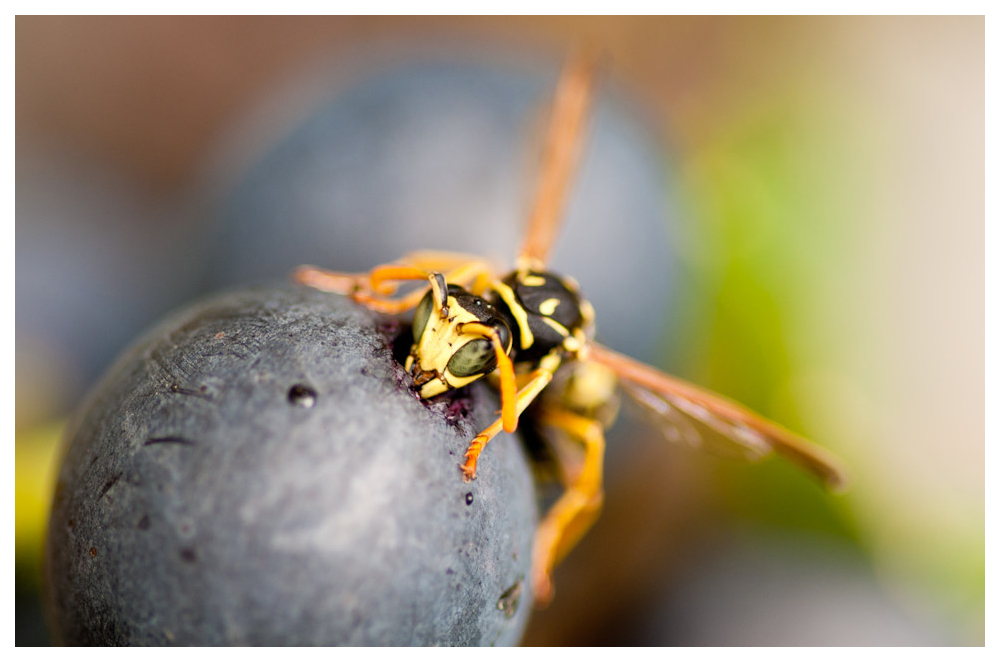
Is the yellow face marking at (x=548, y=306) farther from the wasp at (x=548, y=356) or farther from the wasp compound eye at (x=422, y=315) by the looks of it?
the wasp compound eye at (x=422, y=315)

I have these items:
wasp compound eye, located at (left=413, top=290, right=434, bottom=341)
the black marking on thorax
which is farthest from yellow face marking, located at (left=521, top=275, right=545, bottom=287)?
wasp compound eye, located at (left=413, top=290, right=434, bottom=341)

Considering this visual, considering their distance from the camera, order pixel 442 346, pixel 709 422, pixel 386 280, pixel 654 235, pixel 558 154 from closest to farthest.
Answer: pixel 442 346
pixel 386 280
pixel 709 422
pixel 558 154
pixel 654 235

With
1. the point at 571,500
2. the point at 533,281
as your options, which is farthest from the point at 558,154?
the point at 571,500

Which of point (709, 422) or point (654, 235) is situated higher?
point (654, 235)

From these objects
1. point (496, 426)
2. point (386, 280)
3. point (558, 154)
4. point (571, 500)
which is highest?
point (558, 154)

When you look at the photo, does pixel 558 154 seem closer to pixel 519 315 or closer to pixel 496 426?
pixel 519 315

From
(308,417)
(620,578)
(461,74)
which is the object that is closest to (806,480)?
(620,578)

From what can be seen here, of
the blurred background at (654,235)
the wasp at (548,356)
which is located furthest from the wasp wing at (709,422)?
the blurred background at (654,235)

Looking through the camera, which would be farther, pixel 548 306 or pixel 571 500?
pixel 571 500
